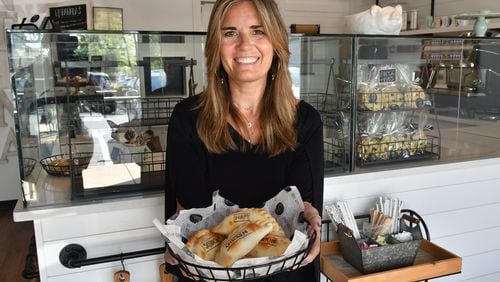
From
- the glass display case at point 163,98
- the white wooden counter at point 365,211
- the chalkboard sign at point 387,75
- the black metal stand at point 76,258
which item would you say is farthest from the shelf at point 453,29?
the black metal stand at point 76,258

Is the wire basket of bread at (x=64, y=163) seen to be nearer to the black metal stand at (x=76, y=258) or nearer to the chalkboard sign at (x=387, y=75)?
the black metal stand at (x=76, y=258)

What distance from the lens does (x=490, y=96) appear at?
184 cm

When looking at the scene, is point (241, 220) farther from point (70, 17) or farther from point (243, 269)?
point (70, 17)

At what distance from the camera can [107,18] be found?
3604mm

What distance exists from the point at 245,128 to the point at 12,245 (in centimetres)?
272

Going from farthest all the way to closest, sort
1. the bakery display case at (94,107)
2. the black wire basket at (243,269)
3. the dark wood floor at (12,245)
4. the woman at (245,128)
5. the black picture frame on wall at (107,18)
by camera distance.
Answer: the black picture frame on wall at (107,18)
the dark wood floor at (12,245)
the bakery display case at (94,107)
the woman at (245,128)
the black wire basket at (243,269)

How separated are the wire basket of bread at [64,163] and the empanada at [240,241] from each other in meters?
0.60

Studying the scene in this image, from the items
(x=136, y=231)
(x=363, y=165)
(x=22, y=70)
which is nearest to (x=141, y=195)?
(x=136, y=231)

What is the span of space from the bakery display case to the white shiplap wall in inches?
23.1

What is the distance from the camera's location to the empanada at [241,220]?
85 cm

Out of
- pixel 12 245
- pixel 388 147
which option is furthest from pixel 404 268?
pixel 12 245

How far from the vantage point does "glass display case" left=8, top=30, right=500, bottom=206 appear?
1.16 m

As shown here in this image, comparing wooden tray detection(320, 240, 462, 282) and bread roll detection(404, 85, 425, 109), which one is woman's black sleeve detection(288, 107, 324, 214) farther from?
bread roll detection(404, 85, 425, 109)

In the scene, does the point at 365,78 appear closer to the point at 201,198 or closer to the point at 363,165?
the point at 363,165
